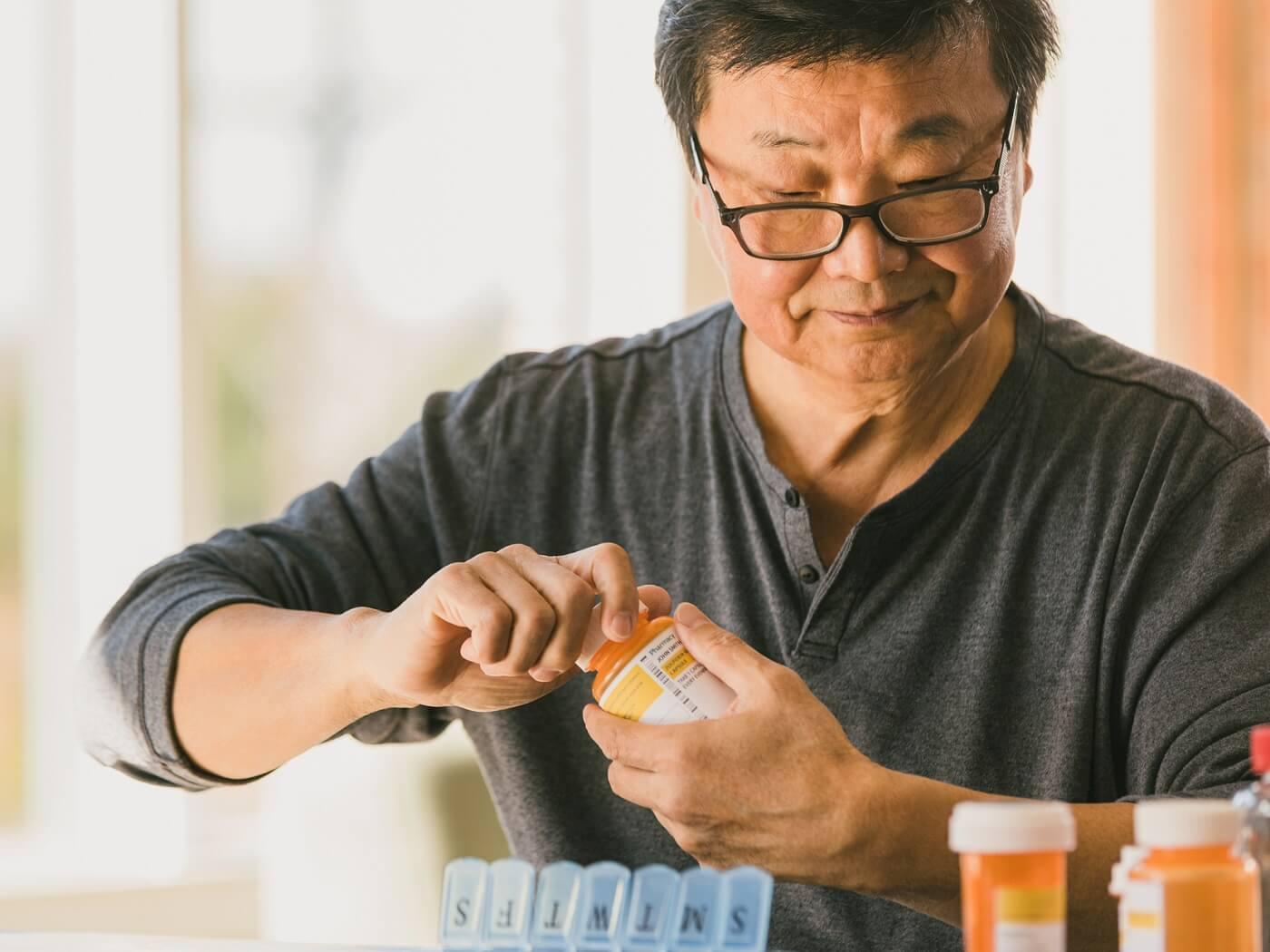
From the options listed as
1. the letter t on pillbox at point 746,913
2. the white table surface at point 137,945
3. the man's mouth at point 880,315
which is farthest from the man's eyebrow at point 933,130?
the white table surface at point 137,945

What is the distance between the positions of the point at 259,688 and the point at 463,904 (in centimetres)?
43

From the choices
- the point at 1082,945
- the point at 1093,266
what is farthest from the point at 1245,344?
the point at 1082,945

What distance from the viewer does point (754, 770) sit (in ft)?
3.31

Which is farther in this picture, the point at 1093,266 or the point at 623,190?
the point at 1093,266

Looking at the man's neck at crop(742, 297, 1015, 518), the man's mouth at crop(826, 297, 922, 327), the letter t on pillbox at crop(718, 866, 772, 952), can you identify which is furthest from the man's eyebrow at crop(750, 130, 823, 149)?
the letter t on pillbox at crop(718, 866, 772, 952)

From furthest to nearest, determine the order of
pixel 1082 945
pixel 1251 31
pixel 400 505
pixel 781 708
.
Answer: pixel 1251 31 < pixel 400 505 < pixel 1082 945 < pixel 781 708

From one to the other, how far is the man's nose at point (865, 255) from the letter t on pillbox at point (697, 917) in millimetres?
533

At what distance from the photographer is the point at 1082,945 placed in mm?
1096

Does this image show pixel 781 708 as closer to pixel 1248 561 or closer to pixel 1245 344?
pixel 1248 561

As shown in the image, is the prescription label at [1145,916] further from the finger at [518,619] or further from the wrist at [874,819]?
the finger at [518,619]

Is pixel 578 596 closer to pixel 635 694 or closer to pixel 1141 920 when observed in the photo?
pixel 635 694

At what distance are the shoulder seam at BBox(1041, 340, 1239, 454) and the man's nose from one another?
34cm

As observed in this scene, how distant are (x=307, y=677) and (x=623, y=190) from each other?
1.98 metres

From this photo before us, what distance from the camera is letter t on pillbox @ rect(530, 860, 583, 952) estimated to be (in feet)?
2.91
